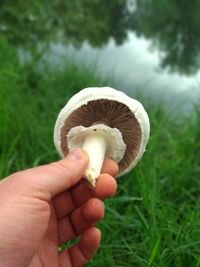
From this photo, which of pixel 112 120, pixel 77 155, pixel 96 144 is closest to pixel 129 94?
pixel 112 120

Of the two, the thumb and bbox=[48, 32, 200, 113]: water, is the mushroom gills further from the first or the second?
bbox=[48, 32, 200, 113]: water

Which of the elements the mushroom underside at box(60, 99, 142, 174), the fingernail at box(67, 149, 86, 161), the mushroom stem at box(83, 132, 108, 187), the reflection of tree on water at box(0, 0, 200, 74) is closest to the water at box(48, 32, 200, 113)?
the reflection of tree on water at box(0, 0, 200, 74)

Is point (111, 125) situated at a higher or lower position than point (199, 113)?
lower

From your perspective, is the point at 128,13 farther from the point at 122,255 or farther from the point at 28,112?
the point at 122,255

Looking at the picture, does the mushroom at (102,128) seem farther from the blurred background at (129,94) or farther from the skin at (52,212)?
the blurred background at (129,94)

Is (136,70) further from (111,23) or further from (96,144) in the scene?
(111,23)

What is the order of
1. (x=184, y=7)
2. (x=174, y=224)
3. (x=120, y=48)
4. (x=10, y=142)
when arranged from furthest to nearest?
(x=184, y=7)
(x=120, y=48)
(x=10, y=142)
(x=174, y=224)

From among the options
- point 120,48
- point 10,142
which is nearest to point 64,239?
point 10,142
